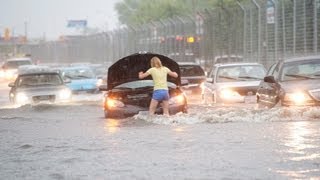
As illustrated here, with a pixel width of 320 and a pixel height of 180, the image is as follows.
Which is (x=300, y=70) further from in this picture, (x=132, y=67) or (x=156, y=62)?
(x=132, y=67)

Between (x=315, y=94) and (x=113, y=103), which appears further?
(x=113, y=103)

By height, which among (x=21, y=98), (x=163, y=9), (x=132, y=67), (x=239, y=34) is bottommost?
(x=21, y=98)

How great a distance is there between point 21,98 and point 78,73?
35.6ft

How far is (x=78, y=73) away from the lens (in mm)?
36906

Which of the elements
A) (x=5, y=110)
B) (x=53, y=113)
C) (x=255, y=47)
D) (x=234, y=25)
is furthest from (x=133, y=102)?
(x=234, y=25)

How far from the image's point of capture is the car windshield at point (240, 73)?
23641mm

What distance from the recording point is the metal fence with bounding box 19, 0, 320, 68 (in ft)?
102

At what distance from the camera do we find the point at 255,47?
118 feet

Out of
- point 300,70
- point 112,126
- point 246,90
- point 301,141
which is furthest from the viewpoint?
point 246,90

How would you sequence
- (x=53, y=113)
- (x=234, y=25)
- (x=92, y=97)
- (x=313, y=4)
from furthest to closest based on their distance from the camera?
(x=234, y=25), (x=92, y=97), (x=313, y=4), (x=53, y=113)

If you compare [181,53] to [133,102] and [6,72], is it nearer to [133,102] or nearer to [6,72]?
[6,72]

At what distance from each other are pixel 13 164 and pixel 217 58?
98.8 ft

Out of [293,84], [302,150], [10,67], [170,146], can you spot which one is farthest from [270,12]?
[10,67]

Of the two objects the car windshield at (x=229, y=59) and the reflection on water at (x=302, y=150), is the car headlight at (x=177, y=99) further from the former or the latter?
the car windshield at (x=229, y=59)
